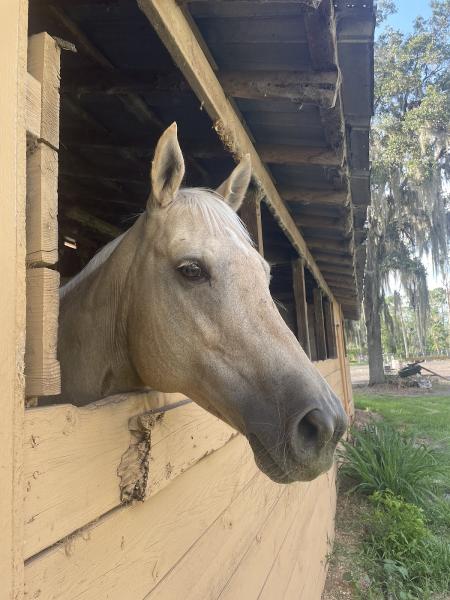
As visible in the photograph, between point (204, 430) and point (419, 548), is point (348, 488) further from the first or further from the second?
point (204, 430)

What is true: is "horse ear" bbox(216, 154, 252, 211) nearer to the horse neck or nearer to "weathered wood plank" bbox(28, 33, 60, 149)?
the horse neck

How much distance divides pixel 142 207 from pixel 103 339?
276 centimetres

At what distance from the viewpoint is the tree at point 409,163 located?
57.9 feet

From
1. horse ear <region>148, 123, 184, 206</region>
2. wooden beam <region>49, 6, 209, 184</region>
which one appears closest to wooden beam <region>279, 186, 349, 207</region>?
wooden beam <region>49, 6, 209, 184</region>

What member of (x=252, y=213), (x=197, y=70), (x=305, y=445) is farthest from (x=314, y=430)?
(x=252, y=213)

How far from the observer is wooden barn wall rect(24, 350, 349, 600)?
91 centimetres

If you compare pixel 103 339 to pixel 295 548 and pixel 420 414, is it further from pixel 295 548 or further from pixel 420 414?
pixel 420 414

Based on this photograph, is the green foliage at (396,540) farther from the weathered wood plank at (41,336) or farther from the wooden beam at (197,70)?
the weathered wood plank at (41,336)

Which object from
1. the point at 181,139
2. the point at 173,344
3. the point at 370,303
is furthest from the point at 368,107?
the point at 370,303

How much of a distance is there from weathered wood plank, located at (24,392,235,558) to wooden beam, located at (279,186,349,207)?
9.59 ft

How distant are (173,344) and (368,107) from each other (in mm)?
2347

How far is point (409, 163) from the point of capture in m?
17.4

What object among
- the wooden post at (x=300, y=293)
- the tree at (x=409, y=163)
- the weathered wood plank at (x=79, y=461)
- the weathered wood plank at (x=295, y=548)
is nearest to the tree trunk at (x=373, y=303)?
the tree at (x=409, y=163)

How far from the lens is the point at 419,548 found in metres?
4.52
